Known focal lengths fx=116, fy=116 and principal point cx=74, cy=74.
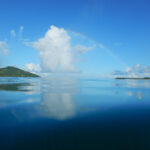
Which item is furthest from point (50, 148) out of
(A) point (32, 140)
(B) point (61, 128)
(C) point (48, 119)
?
(C) point (48, 119)

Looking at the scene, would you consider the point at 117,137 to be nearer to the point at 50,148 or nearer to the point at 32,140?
the point at 50,148

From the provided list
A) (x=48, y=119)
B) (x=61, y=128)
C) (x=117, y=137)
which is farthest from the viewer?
(x=48, y=119)

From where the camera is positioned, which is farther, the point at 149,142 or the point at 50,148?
the point at 149,142

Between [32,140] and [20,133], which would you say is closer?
[32,140]

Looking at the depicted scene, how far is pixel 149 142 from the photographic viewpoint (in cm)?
796

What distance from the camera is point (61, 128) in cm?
987

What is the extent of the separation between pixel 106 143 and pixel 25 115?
9.14 meters

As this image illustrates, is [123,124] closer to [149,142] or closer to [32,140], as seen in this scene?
[149,142]

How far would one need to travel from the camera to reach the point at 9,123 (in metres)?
10.8

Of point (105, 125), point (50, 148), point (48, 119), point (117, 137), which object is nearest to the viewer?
point (50, 148)

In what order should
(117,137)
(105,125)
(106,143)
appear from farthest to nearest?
(105,125) < (117,137) < (106,143)

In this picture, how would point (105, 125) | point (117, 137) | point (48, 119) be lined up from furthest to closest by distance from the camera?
1. point (48, 119)
2. point (105, 125)
3. point (117, 137)

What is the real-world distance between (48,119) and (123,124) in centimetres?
723

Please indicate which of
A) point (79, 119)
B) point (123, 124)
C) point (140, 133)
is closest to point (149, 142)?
point (140, 133)
